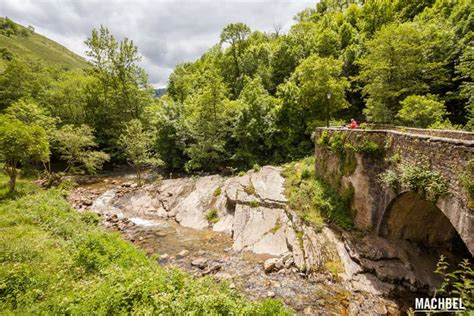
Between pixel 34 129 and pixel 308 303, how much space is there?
2132cm

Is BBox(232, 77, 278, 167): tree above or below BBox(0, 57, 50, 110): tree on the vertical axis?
below

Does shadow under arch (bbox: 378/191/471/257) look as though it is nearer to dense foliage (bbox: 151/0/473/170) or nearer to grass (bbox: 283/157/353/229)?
grass (bbox: 283/157/353/229)

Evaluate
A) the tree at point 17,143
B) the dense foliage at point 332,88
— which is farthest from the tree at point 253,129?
the tree at point 17,143

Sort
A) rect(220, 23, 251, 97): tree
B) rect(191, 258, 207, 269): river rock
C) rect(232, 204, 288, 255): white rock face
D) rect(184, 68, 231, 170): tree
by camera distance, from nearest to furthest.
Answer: rect(191, 258, 207, 269): river rock
rect(232, 204, 288, 255): white rock face
rect(184, 68, 231, 170): tree
rect(220, 23, 251, 97): tree

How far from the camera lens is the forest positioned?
1733 centimetres

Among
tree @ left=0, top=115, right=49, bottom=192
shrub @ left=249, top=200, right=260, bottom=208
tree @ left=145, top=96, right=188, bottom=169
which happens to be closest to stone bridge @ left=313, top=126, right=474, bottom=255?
shrub @ left=249, top=200, right=260, bottom=208

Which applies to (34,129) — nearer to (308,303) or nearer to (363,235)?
(308,303)

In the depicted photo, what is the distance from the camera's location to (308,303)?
877 centimetres

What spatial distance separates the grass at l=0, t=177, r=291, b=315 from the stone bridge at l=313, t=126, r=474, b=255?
6.22 meters

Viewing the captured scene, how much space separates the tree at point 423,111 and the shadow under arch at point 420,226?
294 inches

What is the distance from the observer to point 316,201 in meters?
13.8

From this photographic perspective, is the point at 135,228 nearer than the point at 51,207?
No

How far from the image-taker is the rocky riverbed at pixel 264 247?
932 cm

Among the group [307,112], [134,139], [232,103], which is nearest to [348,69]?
[307,112]
